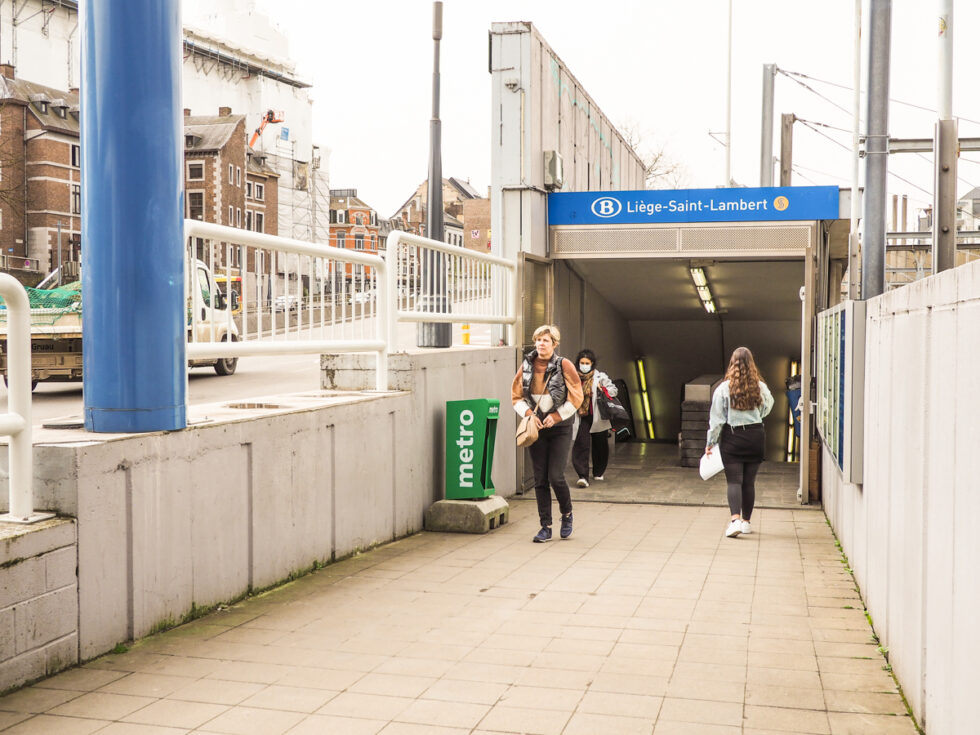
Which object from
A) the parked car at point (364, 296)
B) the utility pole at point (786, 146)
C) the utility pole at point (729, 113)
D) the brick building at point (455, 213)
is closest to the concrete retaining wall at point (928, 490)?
the parked car at point (364, 296)

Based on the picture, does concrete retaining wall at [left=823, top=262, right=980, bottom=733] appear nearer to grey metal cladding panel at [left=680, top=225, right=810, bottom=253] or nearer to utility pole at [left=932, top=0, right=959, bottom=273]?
utility pole at [left=932, top=0, right=959, bottom=273]

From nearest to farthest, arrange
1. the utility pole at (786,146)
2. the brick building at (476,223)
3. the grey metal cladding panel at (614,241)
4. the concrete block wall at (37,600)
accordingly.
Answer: the concrete block wall at (37,600) → the grey metal cladding panel at (614,241) → the utility pole at (786,146) → the brick building at (476,223)

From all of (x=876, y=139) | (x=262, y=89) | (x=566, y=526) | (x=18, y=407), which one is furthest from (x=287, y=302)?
(x=262, y=89)

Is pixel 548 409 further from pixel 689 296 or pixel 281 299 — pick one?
pixel 689 296

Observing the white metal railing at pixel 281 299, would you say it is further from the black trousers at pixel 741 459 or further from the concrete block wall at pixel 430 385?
the black trousers at pixel 741 459

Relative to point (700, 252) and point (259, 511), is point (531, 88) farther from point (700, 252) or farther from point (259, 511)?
point (259, 511)

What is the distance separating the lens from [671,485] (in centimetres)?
1310

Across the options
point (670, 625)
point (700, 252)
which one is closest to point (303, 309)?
point (670, 625)

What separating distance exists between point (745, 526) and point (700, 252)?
188 inches

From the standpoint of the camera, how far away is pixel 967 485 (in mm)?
3307

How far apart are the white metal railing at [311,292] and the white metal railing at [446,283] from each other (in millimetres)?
12

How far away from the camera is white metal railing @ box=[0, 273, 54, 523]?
4.63 m

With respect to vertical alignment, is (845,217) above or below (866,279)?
above

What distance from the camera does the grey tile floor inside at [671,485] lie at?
11875 mm
